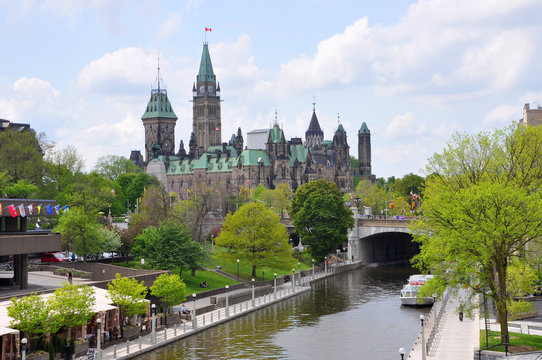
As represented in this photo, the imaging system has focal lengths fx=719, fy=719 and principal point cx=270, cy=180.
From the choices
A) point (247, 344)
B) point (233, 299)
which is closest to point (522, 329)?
point (247, 344)

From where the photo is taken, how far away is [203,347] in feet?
162

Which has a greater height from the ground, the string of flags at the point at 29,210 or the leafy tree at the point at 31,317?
the string of flags at the point at 29,210

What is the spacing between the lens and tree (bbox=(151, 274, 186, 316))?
55.2 m

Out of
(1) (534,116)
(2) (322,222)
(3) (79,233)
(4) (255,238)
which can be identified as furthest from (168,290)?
(1) (534,116)

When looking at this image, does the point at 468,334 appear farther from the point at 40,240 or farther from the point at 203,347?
the point at 40,240

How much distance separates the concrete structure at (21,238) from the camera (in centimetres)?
5022

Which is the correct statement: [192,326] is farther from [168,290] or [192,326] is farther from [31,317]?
[31,317]

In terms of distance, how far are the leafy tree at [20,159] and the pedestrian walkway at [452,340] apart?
70866mm

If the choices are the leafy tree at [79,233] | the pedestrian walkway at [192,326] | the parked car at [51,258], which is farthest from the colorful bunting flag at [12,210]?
the parked car at [51,258]

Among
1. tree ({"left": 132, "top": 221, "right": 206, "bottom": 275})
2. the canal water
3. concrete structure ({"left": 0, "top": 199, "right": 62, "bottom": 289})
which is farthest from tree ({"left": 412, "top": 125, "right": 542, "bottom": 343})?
tree ({"left": 132, "top": 221, "right": 206, "bottom": 275})

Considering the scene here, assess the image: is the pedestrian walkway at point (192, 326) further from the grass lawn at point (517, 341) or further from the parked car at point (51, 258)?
the parked car at point (51, 258)

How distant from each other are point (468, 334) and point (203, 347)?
1865cm

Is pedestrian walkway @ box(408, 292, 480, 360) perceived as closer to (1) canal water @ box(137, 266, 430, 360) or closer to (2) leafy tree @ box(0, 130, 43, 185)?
(1) canal water @ box(137, 266, 430, 360)

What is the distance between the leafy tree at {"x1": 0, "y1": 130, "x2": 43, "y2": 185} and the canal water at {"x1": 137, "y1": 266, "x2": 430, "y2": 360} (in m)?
51.4
